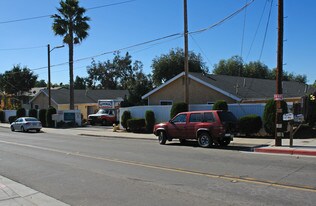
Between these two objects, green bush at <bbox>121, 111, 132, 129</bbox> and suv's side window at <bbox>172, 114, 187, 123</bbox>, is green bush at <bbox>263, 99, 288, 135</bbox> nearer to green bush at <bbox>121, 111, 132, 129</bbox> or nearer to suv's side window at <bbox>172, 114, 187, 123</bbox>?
suv's side window at <bbox>172, 114, 187, 123</bbox>

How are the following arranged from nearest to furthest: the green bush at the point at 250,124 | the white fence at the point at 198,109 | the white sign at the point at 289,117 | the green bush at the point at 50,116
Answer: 1. the white sign at the point at 289,117
2. the green bush at the point at 250,124
3. the white fence at the point at 198,109
4. the green bush at the point at 50,116

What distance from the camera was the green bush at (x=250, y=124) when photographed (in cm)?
2061

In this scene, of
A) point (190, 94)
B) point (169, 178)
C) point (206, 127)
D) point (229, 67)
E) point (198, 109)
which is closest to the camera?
point (169, 178)

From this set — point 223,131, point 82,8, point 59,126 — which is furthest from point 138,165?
point 82,8

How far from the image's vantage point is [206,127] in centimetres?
1720

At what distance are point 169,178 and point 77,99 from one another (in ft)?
147

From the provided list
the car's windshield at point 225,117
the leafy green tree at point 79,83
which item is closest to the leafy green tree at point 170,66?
the car's windshield at point 225,117

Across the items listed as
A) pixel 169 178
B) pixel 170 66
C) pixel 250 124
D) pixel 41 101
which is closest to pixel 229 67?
pixel 170 66

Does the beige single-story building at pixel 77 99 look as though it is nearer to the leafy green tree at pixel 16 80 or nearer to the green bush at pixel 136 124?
the leafy green tree at pixel 16 80

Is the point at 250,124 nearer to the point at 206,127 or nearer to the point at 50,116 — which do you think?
the point at 206,127

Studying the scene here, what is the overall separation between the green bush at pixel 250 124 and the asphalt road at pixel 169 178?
20.7ft

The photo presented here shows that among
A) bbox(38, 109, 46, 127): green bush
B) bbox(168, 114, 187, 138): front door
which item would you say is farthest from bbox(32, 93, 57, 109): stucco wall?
bbox(168, 114, 187, 138): front door

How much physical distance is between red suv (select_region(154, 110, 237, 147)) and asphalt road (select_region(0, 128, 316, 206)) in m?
2.19

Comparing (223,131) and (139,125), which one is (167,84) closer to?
(139,125)
